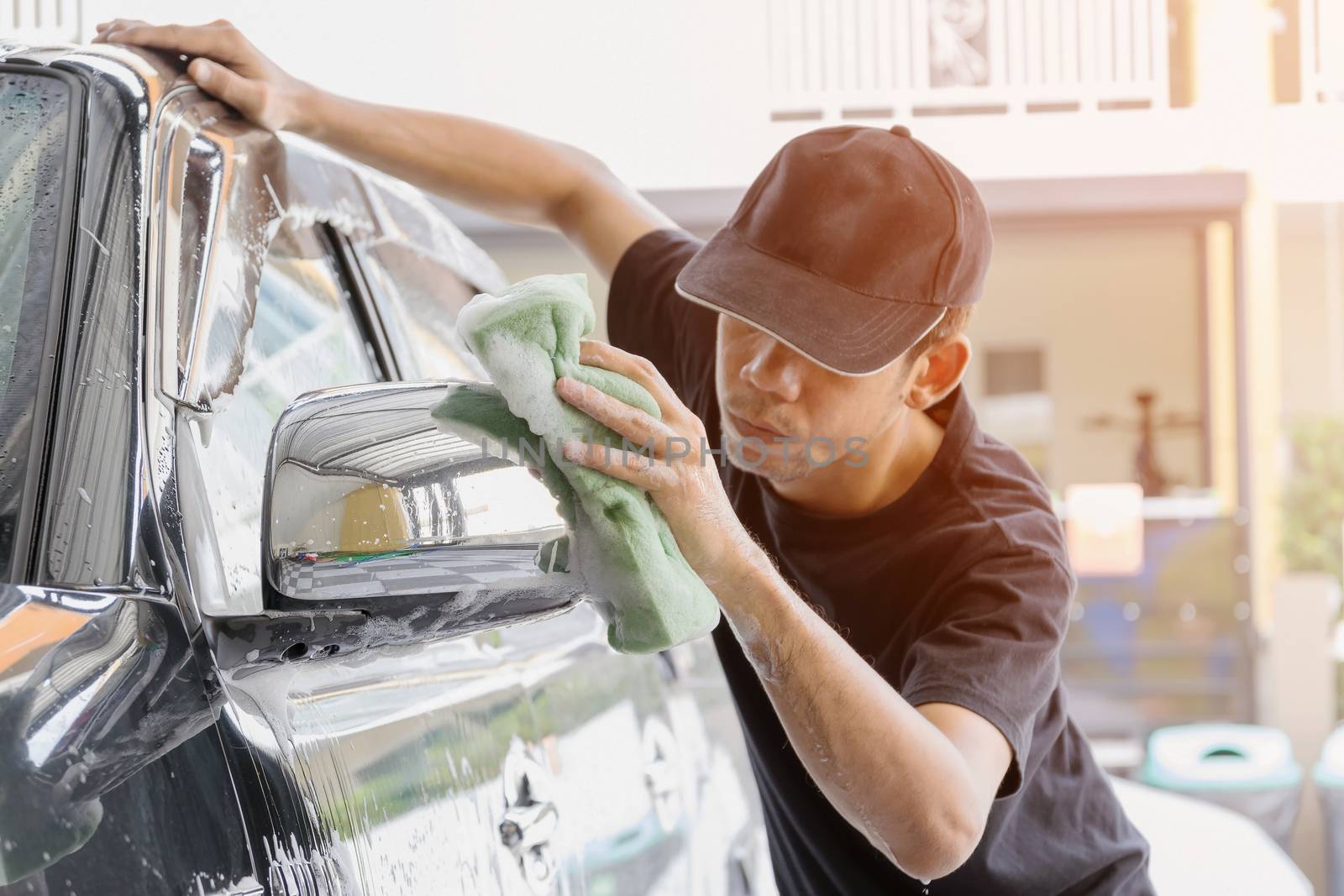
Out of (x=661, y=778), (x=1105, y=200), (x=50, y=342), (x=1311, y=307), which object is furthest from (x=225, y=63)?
(x=1311, y=307)

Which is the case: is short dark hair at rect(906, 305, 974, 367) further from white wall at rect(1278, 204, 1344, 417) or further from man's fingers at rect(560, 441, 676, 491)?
white wall at rect(1278, 204, 1344, 417)

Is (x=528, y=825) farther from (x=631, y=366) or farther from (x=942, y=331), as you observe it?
(x=942, y=331)

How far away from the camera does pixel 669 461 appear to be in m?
0.80

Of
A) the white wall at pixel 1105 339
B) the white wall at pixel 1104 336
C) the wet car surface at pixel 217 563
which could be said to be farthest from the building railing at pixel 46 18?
the white wall at pixel 1105 339

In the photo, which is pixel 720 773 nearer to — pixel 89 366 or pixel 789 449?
pixel 789 449

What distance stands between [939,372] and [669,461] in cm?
57

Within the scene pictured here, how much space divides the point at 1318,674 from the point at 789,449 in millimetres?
3527

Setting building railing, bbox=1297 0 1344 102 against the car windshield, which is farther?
building railing, bbox=1297 0 1344 102

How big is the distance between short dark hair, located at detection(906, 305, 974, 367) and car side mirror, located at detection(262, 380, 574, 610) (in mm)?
591

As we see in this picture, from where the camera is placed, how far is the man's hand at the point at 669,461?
0.75 meters

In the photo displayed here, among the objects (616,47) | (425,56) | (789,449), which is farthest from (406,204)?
(789,449)

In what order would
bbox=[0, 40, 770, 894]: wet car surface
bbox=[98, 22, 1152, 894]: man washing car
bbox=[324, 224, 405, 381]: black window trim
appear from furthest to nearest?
1. bbox=[324, 224, 405, 381]: black window trim
2. bbox=[98, 22, 1152, 894]: man washing car
3. bbox=[0, 40, 770, 894]: wet car surface

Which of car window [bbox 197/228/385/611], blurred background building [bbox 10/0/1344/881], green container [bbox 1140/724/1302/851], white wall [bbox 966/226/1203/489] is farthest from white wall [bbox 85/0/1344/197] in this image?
white wall [bbox 966/226/1203/489]

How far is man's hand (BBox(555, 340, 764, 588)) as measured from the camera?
753 millimetres
